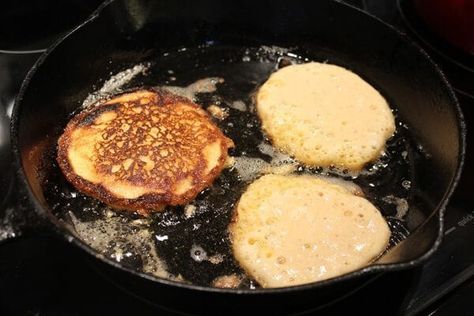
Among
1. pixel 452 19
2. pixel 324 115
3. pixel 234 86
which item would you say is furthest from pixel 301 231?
pixel 452 19

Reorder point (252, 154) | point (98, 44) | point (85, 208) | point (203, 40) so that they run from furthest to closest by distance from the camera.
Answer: point (203, 40) → point (98, 44) → point (252, 154) → point (85, 208)

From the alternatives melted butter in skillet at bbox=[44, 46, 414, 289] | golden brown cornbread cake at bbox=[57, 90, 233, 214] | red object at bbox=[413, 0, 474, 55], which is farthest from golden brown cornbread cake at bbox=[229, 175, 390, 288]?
red object at bbox=[413, 0, 474, 55]

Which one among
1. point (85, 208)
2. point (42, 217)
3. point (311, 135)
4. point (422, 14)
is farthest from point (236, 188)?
point (422, 14)

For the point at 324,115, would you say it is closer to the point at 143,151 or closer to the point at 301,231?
the point at 301,231

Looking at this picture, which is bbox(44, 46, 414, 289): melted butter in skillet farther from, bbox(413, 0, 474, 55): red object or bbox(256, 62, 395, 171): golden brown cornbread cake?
bbox(413, 0, 474, 55): red object

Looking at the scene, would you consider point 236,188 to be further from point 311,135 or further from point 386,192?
point 386,192

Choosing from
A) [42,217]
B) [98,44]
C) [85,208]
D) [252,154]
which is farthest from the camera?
[98,44]
